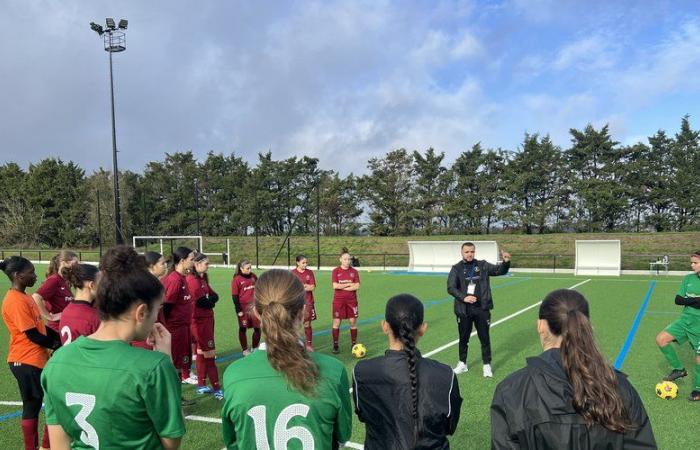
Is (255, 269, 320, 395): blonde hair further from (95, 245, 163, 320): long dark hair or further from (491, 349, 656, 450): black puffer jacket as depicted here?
(491, 349, 656, 450): black puffer jacket

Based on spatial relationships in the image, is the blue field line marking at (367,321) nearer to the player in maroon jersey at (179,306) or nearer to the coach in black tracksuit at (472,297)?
the player in maroon jersey at (179,306)

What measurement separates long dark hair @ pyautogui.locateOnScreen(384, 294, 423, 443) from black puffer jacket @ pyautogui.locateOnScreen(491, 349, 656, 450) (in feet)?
1.57

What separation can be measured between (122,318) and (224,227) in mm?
55668

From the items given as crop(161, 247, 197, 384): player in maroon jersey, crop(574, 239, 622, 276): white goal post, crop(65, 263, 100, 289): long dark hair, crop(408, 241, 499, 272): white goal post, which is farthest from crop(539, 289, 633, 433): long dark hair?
crop(574, 239, 622, 276): white goal post

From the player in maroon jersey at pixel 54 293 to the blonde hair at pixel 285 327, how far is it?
12.7 feet

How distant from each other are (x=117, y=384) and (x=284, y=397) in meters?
0.70

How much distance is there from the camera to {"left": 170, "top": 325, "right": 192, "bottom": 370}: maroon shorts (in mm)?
5957

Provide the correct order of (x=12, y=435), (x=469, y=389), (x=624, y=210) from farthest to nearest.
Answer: (x=624, y=210), (x=469, y=389), (x=12, y=435)

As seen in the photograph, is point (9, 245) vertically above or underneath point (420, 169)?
underneath

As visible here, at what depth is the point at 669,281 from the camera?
21.7 meters

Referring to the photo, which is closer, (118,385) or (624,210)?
(118,385)

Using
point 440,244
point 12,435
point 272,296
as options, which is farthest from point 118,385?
point 440,244

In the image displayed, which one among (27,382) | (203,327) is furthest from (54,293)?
(203,327)

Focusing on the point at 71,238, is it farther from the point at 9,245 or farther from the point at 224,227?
the point at 224,227
